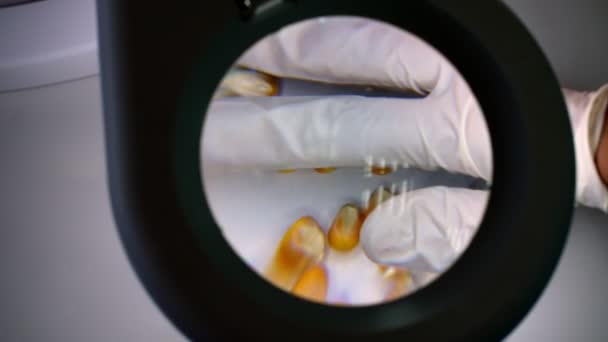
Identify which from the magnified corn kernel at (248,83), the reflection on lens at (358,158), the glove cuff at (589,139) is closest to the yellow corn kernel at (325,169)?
the reflection on lens at (358,158)

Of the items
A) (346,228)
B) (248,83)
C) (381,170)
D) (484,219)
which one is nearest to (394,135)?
(381,170)

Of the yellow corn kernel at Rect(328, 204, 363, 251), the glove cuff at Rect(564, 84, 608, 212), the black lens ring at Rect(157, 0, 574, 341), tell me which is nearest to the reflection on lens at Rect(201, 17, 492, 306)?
the yellow corn kernel at Rect(328, 204, 363, 251)

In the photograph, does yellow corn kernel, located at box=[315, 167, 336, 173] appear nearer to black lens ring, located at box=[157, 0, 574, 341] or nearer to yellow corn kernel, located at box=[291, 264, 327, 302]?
yellow corn kernel, located at box=[291, 264, 327, 302]

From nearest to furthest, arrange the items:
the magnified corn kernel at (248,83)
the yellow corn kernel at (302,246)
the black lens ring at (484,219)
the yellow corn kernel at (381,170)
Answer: the black lens ring at (484,219)
the magnified corn kernel at (248,83)
the yellow corn kernel at (302,246)
the yellow corn kernel at (381,170)

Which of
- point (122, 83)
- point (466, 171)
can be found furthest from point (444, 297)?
point (466, 171)

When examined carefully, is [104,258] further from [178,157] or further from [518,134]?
[518,134]

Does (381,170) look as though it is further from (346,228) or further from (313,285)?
(313,285)

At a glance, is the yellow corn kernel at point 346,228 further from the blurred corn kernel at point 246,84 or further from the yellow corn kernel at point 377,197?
the blurred corn kernel at point 246,84
